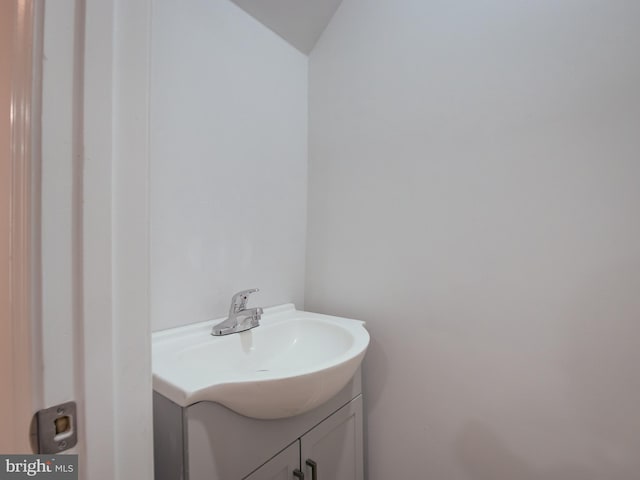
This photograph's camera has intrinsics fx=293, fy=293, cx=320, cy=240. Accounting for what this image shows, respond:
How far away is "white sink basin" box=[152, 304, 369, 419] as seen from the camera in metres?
0.62

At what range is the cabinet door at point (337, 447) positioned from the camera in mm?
834

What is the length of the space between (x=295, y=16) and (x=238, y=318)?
122 centimetres

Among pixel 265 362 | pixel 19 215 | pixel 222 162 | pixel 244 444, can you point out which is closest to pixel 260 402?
pixel 244 444

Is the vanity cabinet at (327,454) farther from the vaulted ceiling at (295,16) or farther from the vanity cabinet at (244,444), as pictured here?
the vaulted ceiling at (295,16)

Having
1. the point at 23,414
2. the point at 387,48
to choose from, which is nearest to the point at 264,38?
the point at 387,48

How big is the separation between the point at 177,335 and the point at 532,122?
124 centimetres

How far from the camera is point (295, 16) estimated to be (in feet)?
3.98

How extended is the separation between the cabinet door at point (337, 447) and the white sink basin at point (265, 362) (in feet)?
0.57

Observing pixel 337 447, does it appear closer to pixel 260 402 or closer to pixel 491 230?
pixel 260 402

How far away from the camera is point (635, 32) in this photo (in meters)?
0.76

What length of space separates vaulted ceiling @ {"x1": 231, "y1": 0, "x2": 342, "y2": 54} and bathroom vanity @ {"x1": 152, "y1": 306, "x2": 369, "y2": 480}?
3.74 ft

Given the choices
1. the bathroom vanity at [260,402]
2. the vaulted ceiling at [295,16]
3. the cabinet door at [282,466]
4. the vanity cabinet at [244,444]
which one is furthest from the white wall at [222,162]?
the cabinet door at [282,466]

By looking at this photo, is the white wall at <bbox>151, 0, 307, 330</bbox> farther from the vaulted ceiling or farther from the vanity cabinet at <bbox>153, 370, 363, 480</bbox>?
the vanity cabinet at <bbox>153, 370, 363, 480</bbox>

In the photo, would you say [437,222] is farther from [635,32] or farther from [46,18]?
[46,18]
